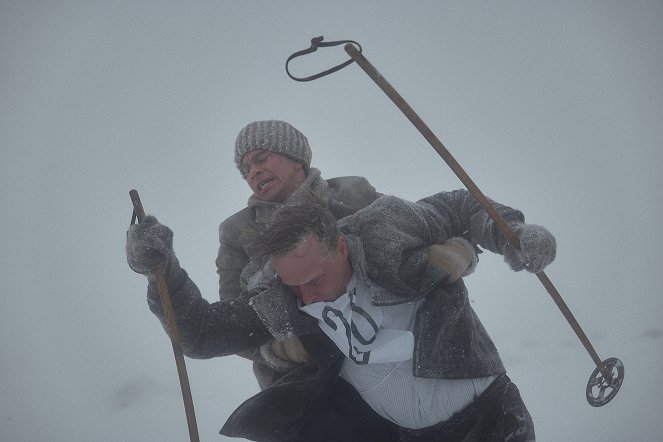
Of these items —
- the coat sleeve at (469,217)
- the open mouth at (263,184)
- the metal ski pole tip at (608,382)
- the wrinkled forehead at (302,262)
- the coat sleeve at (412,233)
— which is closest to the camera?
the wrinkled forehead at (302,262)

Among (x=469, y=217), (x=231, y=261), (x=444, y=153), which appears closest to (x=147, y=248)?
(x=231, y=261)

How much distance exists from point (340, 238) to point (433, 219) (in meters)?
0.48

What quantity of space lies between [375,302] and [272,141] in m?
1.43

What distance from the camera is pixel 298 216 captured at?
59.4 inches

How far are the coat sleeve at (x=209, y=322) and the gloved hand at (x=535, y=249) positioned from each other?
3.91ft

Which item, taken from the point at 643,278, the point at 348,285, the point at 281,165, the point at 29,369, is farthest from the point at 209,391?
the point at 643,278

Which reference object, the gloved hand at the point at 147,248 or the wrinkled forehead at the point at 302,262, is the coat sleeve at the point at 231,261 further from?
the wrinkled forehead at the point at 302,262

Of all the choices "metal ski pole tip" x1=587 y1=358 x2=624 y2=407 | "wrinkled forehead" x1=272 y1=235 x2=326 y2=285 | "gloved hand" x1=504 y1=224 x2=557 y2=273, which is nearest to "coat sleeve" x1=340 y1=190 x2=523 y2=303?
"gloved hand" x1=504 y1=224 x2=557 y2=273

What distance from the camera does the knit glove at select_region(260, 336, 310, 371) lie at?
73.8 inches

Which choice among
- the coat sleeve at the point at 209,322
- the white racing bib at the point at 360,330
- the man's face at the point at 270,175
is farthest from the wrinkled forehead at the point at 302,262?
the man's face at the point at 270,175

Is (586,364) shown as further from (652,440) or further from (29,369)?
(29,369)

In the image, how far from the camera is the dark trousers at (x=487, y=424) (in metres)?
1.62

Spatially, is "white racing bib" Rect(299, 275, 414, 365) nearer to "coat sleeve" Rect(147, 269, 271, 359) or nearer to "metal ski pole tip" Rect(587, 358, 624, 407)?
"coat sleeve" Rect(147, 269, 271, 359)

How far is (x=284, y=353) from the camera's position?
194 cm
